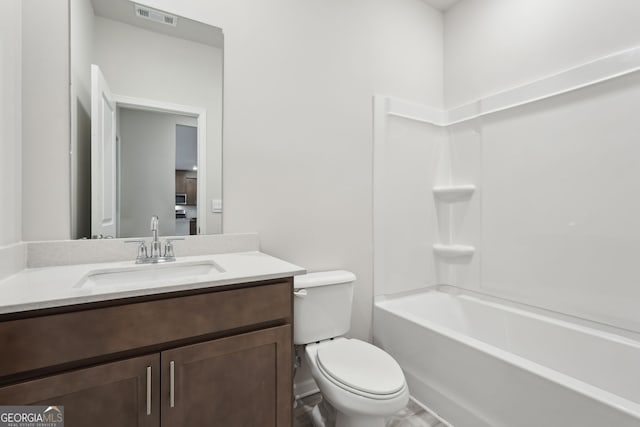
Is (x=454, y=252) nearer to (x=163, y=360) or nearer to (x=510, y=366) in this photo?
(x=510, y=366)

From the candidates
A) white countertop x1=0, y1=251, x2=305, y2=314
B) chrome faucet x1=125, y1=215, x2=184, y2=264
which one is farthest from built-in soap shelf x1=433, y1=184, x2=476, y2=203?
chrome faucet x1=125, y1=215, x2=184, y2=264

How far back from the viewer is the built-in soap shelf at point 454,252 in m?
2.21

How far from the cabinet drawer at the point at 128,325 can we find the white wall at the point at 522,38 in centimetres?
204

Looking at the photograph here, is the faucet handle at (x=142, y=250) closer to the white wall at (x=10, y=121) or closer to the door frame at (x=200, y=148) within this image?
the door frame at (x=200, y=148)

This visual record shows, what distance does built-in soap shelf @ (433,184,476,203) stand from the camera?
7.24 feet

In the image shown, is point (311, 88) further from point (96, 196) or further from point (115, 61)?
point (96, 196)

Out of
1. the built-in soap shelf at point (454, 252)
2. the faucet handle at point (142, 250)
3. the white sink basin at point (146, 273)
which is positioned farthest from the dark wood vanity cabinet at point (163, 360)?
the built-in soap shelf at point (454, 252)

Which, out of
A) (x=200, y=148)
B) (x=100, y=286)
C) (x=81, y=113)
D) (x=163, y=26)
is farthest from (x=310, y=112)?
(x=100, y=286)

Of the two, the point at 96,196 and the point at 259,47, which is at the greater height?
the point at 259,47

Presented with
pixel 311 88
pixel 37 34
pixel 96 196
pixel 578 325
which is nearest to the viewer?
pixel 37 34

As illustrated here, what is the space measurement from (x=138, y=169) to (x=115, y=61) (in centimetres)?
49

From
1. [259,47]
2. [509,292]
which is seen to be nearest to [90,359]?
[259,47]

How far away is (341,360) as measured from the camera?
1.41 metres

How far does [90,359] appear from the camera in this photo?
0.82 metres
